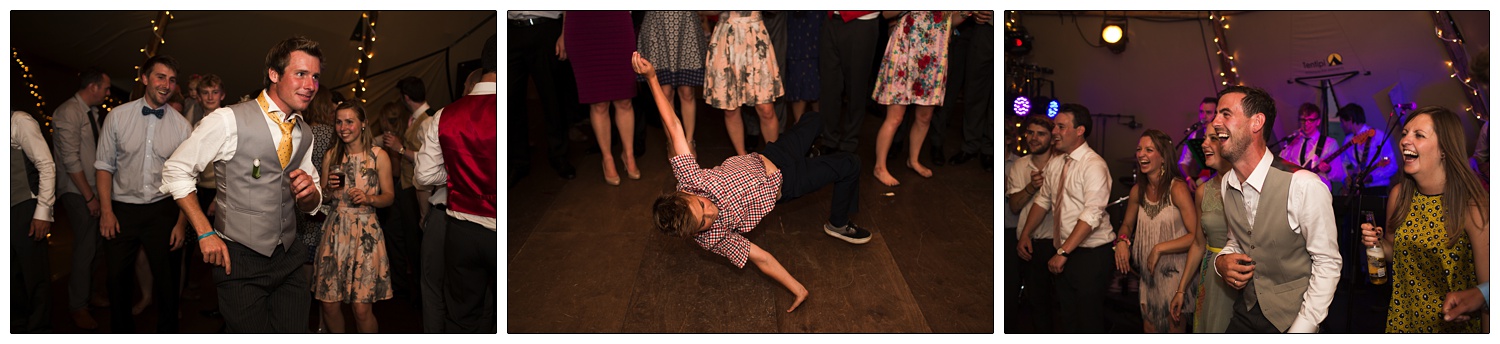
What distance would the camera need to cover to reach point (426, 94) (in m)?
2.91

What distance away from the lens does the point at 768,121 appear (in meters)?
3.71

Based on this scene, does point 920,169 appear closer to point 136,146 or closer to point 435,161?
point 435,161

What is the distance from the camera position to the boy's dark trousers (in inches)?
130

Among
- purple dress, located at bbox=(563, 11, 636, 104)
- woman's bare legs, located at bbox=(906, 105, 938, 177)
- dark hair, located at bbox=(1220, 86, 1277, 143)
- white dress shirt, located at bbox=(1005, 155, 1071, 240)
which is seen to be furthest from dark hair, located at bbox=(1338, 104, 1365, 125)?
purple dress, located at bbox=(563, 11, 636, 104)

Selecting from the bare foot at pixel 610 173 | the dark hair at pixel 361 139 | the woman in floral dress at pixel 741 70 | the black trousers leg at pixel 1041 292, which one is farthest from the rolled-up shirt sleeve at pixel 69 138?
the black trousers leg at pixel 1041 292

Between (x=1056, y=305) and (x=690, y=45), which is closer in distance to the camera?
(x=1056, y=305)

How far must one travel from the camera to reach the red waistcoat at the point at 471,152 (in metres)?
→ 2.86

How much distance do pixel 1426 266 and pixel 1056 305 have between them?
1.04 metres

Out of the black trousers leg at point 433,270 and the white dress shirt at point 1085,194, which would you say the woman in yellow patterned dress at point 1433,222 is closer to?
the white dress shirt at point 1085,194

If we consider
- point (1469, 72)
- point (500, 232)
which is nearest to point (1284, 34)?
point (1469, 72)

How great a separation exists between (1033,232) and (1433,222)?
43.6 inches

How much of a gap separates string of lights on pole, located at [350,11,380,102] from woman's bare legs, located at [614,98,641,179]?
1.01 metres

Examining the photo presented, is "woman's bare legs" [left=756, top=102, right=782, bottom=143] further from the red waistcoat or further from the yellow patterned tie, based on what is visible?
the yellow patterned tie

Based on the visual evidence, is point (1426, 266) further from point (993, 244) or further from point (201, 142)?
point (201, 142)
